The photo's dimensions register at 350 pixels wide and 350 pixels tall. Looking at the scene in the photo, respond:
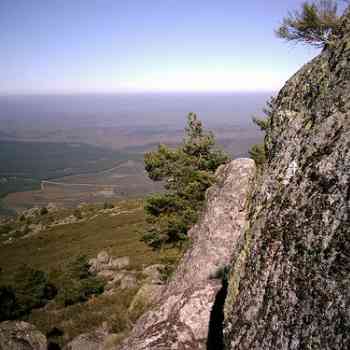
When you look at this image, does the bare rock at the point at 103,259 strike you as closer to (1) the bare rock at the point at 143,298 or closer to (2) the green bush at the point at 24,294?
(2) the green bush at the point at 24,294

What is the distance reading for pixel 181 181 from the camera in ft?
71.8

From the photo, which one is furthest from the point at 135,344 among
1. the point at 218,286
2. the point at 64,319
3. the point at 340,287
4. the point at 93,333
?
the point at 64,319

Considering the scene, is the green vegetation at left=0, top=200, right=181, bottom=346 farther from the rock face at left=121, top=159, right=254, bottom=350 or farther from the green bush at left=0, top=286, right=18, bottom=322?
the rock face at left=121, top=159, right=254, bottom=350

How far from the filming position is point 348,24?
5.61 meters

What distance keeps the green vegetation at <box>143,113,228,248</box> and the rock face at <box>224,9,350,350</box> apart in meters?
15.1

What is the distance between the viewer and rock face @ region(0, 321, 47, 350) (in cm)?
1291

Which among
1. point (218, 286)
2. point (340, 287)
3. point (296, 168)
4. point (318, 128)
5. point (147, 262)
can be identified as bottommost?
point (147, 262)

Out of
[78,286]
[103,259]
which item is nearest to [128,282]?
[78,286]

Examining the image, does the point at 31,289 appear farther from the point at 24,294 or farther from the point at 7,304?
the point at 7,304

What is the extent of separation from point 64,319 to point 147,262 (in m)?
16.3

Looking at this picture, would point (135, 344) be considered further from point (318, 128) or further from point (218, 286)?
point (318, 128)

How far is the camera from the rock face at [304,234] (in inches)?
140

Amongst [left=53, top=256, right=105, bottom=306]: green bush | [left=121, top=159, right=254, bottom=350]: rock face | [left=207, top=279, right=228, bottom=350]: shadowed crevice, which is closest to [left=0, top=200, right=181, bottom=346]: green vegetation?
[left=53, top=256, right=105, bottom=306]: green bush

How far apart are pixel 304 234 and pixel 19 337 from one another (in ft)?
45.0
